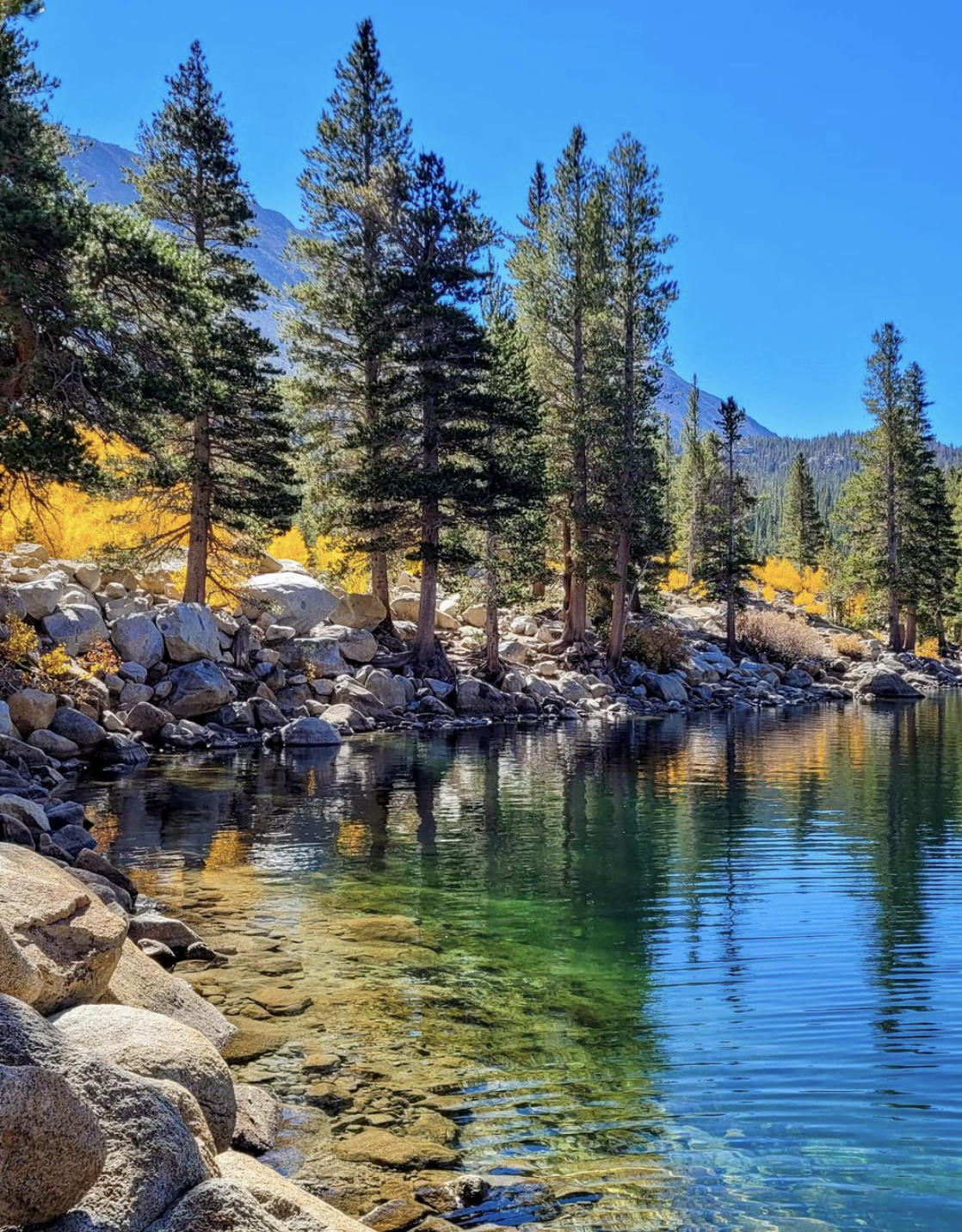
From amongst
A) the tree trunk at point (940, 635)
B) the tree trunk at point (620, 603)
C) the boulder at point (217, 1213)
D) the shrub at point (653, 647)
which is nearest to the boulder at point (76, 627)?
the boulder at point (217, 1213)

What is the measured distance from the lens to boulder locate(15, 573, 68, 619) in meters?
20.2

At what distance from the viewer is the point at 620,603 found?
35844 millimetres

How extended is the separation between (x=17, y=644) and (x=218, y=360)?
9.07 metres

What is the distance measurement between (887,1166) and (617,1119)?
1355 millimetres

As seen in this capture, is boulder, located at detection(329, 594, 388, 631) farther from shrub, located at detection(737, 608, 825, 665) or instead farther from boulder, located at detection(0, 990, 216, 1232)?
boulder, located at detection(0, 990, 216, 1232)

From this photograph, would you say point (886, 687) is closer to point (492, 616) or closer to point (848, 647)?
point (848, 647)

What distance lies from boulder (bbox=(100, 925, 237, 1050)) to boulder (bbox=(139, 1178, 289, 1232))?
2378 mm

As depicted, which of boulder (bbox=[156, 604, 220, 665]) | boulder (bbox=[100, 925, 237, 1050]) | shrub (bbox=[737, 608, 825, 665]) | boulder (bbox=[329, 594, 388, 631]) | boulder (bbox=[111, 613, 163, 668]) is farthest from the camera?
shrub (bbox=[737, 608, 825, 665])

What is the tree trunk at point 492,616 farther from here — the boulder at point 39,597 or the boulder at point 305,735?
the boulder at point 39,597

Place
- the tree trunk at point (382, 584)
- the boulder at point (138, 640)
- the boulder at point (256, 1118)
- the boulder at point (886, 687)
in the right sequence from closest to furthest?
the boulder at point (256, 1118), the boulder at point (138, 640), the tree trunk at point (382, 584), the boulder at point (886, 687)

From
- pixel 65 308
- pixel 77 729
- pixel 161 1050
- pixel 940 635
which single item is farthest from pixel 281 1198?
pixel 940 635

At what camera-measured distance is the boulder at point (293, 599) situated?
2720cm

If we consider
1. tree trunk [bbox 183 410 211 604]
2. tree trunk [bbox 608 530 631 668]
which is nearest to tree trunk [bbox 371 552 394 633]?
tree trunk [bbox 183 410 211 604]

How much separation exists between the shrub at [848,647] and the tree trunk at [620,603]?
18.6 metres
